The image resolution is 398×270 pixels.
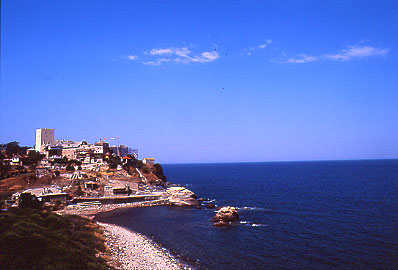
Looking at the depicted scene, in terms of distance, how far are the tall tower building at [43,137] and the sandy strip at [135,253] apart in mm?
116066

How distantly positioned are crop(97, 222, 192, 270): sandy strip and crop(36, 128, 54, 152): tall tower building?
116066 mm

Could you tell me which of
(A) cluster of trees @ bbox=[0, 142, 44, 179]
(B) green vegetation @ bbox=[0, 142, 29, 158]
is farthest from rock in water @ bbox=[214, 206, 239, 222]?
(B) green vegetation @ bbox=[0, 142, 29, 158]

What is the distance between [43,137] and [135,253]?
130m

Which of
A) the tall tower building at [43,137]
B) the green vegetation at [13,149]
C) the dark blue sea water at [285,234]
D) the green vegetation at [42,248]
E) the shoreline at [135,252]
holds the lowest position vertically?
the dark blue sea water at [285,234]

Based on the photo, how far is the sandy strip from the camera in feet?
102

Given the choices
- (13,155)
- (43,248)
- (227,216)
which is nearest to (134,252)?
(43,248)

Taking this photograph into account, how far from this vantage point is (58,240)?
29094 mm

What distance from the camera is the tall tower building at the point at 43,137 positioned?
142 metres

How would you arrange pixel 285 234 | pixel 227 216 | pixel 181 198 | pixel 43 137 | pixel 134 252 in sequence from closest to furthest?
pixel 134 252, pixel 285 234, pixel 227 216, pixel 181 198, pixel 43 137

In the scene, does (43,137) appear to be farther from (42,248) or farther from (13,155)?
(42,248)

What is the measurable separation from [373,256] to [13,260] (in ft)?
125

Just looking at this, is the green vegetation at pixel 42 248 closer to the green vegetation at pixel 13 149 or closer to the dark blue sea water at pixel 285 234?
the dark blue sea water at pixel 285 234

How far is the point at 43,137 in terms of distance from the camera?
143 meters

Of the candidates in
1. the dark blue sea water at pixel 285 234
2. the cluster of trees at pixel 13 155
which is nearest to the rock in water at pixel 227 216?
the dark blue sea water at pixel 285 234
